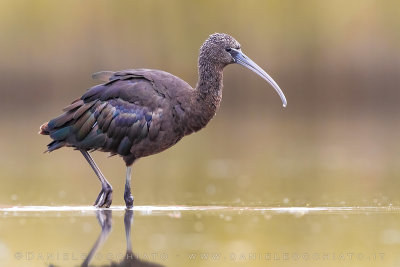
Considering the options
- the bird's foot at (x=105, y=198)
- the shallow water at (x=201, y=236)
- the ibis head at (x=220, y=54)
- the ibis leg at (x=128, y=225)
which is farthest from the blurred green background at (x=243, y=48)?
the shallow water at (x=201, y=236)

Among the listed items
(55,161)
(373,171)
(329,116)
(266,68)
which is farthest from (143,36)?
(373,171)

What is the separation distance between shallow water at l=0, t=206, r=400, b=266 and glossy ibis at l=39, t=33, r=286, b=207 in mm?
797

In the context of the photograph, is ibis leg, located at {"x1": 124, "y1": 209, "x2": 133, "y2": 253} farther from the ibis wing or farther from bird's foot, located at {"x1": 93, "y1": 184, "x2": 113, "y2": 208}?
the ibis wing

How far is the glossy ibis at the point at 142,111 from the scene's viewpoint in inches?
483

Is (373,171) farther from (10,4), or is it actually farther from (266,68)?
(10,4)

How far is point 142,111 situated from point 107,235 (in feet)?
8.38

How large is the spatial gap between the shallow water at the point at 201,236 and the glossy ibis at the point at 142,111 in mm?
797

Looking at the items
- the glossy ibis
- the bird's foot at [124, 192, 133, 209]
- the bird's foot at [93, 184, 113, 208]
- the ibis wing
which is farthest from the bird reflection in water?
the ibis wing

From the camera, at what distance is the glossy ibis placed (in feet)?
40.3

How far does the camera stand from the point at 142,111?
1233 cm

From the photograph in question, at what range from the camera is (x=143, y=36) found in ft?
110

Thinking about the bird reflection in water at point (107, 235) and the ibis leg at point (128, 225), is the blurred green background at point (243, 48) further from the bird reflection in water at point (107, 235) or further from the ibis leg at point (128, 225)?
the bird reflection in water at point (107, 235)

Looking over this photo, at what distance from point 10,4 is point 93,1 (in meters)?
2.85

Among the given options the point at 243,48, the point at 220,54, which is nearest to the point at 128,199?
the point at 220,54
